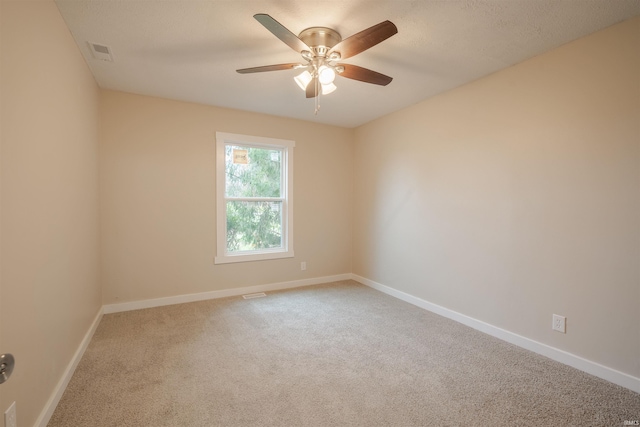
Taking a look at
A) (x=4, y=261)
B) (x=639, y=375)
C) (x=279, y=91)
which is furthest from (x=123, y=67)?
(x=639, y=375)

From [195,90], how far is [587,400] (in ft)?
13.3

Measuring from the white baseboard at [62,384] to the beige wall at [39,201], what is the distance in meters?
0.05

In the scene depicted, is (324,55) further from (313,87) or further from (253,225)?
(253,225)

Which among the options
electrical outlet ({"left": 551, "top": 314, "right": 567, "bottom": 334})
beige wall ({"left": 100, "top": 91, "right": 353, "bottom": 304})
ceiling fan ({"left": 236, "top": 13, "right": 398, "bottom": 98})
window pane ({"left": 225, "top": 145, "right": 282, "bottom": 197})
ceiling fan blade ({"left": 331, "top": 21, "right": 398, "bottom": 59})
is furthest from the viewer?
window pane ({"left": 225, "top": 145, "right": 282, "bottom": 197})

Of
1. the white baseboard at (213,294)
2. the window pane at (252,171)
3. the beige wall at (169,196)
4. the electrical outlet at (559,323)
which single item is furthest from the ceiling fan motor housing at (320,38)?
the white baseboard at (213,294)

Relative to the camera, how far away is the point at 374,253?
13.9 feet

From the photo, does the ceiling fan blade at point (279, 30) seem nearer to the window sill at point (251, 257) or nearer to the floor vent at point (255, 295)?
the window sill at point (251, 257)

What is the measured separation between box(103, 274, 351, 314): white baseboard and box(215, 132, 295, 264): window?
39 cm

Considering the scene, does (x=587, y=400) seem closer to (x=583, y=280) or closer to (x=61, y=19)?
(x=583, y=280)

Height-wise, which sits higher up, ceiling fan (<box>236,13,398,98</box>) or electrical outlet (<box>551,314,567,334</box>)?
ceiling fan (<box>236,13,398,98</box>)

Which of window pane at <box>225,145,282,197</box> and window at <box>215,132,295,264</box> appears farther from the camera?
window pane at <box>225,145,282,197</box>

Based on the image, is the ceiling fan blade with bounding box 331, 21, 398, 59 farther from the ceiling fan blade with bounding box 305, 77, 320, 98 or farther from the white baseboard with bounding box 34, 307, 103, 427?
the white baseboard with bounding box 34, 307, 103, 427

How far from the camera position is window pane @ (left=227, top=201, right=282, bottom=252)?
3914mm

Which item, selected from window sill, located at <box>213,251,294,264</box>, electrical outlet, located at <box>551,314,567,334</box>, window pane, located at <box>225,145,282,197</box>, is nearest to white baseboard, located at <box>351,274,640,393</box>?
electrical outlet, located at <box>551,314,567,334</box>
